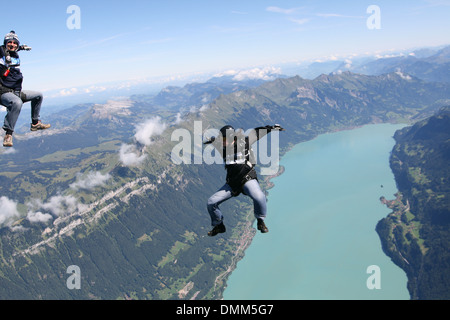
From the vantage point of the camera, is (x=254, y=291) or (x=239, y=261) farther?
(x=239, y=261)

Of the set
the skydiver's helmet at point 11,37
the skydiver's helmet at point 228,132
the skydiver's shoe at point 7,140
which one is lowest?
the skydiver's helmet at point 228,132

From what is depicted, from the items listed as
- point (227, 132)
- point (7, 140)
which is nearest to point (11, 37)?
point (7, 140)

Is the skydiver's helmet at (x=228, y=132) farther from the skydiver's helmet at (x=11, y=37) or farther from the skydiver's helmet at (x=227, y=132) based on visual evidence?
the skydiver's helmet at (x=11, y=37)

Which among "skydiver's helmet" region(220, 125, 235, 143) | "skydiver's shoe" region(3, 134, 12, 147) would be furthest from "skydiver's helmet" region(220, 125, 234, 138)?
"skydiver's shoe" region(3, 134, 12, 147)

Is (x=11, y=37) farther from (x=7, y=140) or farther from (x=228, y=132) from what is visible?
(x=228, y=132)

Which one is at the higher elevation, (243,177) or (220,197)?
(243,177)

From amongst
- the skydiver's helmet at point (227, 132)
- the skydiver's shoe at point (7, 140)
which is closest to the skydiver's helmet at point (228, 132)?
the skydiver's helmet at point (227, 132)
